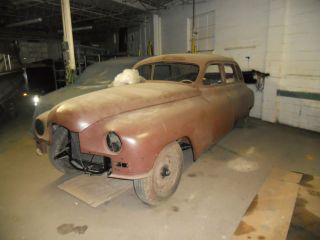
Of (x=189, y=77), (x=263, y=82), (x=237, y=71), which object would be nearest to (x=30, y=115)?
(x=189, y=77)

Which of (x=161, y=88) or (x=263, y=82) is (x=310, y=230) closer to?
(x=161, y=88)

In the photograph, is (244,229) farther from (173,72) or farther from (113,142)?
(173,72)

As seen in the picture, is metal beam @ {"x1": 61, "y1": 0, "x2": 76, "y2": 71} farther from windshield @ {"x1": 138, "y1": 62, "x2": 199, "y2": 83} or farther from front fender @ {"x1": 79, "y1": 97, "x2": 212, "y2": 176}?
front fender @ {"x1": 79, "y1": 97, "x2": 212, "y2": 176}

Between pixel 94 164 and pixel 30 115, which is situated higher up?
pixel 94 164

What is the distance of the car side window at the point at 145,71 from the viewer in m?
3.99

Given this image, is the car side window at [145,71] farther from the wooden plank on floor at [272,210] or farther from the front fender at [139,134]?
the wooden plank on floor at [272,210]

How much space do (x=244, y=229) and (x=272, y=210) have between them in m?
0.49

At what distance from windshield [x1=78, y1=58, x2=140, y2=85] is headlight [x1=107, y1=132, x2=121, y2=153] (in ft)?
11.5

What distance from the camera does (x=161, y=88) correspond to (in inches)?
124

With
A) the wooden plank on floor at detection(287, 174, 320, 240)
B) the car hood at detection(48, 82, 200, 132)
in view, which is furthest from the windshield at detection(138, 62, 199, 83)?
the wooden plank on floor at detection(287, 174, 320, 240)

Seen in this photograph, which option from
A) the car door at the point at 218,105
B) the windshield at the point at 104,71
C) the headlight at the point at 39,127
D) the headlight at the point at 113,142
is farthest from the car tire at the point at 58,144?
the windshield at the point at 104,71

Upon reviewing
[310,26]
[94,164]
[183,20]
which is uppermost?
[183,20]

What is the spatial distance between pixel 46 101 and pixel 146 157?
3.46 meters

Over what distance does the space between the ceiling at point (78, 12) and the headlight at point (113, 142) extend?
6.95 m
